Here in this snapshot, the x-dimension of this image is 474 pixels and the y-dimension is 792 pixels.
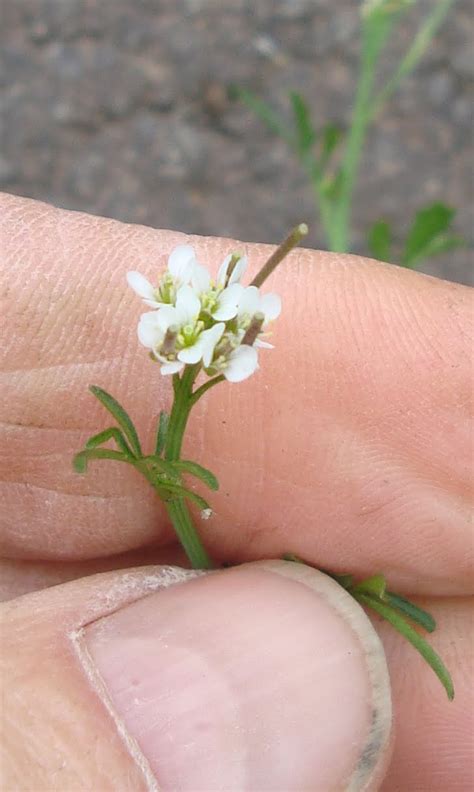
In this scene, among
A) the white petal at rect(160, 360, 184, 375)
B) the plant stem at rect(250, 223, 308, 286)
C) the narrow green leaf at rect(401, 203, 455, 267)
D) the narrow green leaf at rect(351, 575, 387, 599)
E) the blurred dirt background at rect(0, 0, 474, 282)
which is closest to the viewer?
the plant stem at rect(250, 223, 308, 286)

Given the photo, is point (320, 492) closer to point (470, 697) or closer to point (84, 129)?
point (470, 697)

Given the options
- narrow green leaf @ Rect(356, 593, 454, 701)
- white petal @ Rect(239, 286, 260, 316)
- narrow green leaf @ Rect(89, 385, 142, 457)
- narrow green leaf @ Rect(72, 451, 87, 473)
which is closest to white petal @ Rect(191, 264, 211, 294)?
white petal @ Rect(239, 286, 260, 316)

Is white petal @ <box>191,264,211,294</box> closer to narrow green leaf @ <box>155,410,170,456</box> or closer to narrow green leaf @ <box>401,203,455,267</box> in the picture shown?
narrow green leaf @ <box>155,410,170,456</box>

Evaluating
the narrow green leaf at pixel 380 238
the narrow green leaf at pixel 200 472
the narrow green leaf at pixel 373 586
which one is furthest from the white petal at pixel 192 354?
the narrow green leaf at pixel 380 238

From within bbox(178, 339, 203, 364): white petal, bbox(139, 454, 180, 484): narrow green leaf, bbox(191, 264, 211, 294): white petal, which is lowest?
bbox(139, 454, 180, 484): narrow green leaf

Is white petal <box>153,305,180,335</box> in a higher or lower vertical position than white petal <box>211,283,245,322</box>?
lower

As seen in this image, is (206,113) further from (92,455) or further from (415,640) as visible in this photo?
(415,640)

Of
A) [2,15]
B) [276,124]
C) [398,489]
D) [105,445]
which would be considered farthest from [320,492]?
[2,15]
